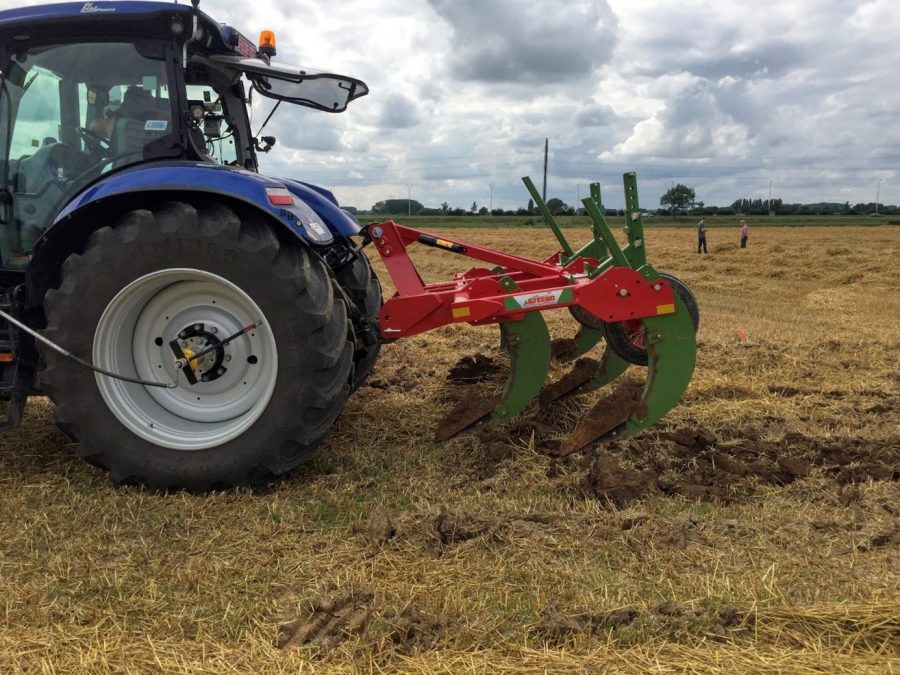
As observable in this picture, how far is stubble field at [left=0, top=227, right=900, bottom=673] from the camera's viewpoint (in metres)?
2.37

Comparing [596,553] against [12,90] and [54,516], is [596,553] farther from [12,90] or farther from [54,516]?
[12,90]

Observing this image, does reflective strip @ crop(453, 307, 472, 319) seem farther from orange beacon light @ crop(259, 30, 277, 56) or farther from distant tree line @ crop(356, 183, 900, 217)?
distant tree line @ crop(356, 183, 900, 217)

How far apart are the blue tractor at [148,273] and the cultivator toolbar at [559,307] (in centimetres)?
40

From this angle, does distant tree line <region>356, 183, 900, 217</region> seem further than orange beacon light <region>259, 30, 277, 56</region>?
Yes

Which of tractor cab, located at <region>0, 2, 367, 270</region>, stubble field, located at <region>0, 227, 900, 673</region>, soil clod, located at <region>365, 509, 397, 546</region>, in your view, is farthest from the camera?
tractor cab, located at <region>0, 2, 367, 270</region>

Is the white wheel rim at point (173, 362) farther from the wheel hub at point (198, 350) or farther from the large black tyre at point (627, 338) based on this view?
the large black tyre at point (627, 338)

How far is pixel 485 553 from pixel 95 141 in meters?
3.01

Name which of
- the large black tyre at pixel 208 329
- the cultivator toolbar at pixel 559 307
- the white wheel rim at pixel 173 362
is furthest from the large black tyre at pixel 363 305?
the white wheel rim at pixel 173 362

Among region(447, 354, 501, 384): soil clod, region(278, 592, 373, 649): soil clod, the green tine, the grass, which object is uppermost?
the grass

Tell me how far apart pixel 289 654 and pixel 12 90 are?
3372 millimetres

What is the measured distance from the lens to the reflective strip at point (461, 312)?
3988 millimetres

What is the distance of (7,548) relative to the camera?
3068 mm

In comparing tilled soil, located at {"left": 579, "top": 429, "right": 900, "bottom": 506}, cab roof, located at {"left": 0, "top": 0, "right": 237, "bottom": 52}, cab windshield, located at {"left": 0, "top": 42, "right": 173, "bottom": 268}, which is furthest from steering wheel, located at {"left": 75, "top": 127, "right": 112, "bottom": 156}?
tilled soil, located at {"left": 579, "top": 429, "right": 900, "bottom": 506}

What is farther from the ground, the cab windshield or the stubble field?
the cab windshield
